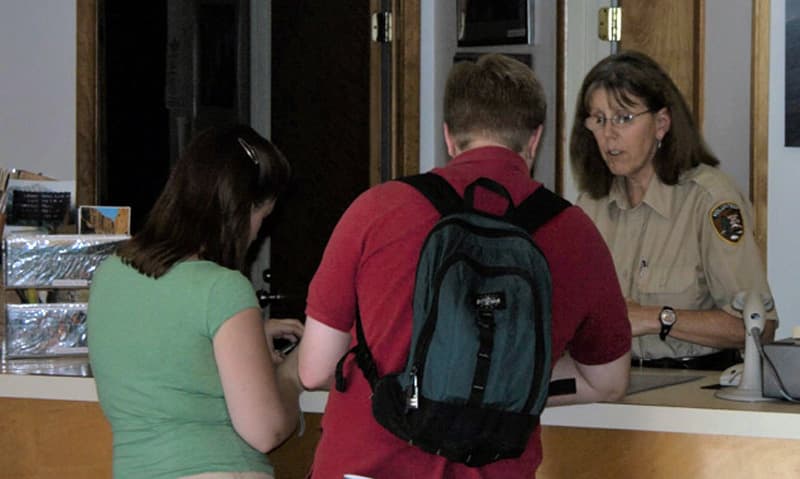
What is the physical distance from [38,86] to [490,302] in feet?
9.97

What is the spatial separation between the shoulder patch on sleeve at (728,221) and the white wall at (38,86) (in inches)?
89.5

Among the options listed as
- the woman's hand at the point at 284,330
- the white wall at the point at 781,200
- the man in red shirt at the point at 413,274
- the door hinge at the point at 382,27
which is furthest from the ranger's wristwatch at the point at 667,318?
the door hinge at the point at 382,27

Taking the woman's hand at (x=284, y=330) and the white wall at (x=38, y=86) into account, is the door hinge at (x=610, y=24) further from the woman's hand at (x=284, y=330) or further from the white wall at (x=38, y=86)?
the woman's hand at (x=284, y=330)

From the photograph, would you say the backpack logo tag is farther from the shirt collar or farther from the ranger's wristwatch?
the ranger's wristwatch

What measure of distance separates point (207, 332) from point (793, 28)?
2399 mm

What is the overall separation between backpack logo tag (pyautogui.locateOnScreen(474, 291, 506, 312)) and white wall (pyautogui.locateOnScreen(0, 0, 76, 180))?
289 cm

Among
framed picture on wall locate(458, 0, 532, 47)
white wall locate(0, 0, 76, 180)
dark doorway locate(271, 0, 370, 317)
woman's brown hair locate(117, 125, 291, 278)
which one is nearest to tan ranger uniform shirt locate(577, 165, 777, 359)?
framed picture on wall locate(458, 0, 532, 47)

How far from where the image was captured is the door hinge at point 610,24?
3785mm

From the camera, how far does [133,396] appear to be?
186 cm

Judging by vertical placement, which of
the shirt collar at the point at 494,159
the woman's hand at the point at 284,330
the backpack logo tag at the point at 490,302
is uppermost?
the shirt collar at the point at 494,159

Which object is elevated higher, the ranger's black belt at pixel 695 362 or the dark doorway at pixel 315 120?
the dark doorway at pixel 315 120

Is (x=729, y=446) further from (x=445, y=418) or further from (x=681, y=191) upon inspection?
(x=681, y=191)

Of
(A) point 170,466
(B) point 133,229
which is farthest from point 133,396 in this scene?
(B) point 133,229

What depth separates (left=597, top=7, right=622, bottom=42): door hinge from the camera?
379 cm
